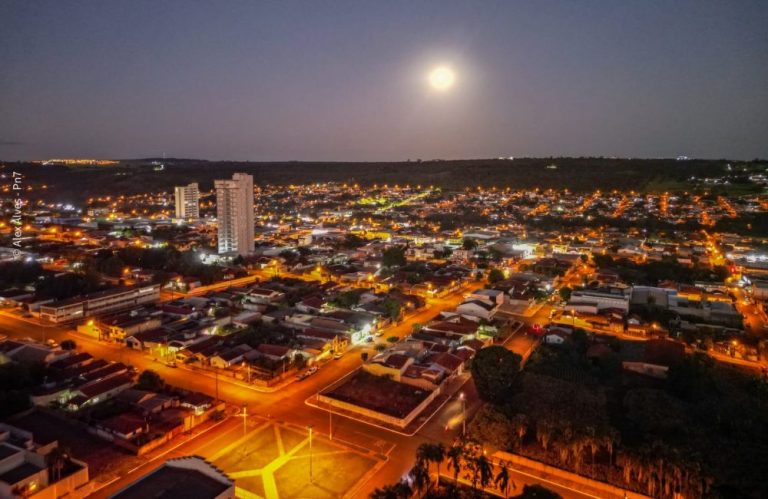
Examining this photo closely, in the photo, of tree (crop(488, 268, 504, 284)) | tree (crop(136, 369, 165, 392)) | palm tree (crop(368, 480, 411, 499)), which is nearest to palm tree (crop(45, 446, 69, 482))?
tree (crop(136, 369, 165, 392))

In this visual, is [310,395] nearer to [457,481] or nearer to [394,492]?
[457,481]

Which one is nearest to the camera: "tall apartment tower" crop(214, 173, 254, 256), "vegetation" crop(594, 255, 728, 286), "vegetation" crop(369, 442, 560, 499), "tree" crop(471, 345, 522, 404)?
"vegetation" crop(369, 442, 560, 499)

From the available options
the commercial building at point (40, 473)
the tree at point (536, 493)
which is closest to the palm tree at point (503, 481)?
the tree at point (536, 493)

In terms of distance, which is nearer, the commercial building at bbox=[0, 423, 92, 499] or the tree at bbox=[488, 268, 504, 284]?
the commercial building at bbox=[0, 423, 92, 499]

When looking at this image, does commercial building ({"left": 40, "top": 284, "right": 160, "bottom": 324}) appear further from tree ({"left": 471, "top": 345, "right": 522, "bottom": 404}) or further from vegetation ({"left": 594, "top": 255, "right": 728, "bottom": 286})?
vegetation ({"left": 594, "top": 255, "right": 728, "bottom": 286})

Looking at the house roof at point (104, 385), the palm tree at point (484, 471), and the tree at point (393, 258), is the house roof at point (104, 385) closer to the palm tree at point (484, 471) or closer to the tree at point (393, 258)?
the palm tree at point (484, 471)

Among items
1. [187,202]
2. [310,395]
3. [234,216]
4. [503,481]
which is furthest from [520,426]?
[187,202]

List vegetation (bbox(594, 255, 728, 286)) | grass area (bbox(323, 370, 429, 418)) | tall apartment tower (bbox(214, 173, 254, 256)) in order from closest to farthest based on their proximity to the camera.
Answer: grass area (bbox(323, 370, 429, 418)) < vegetation (bbox(594, 255, 728, 286)) < tall apartment tower (bbox(214, 173, 254, 256))

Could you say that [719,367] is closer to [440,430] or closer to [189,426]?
[440,430]
